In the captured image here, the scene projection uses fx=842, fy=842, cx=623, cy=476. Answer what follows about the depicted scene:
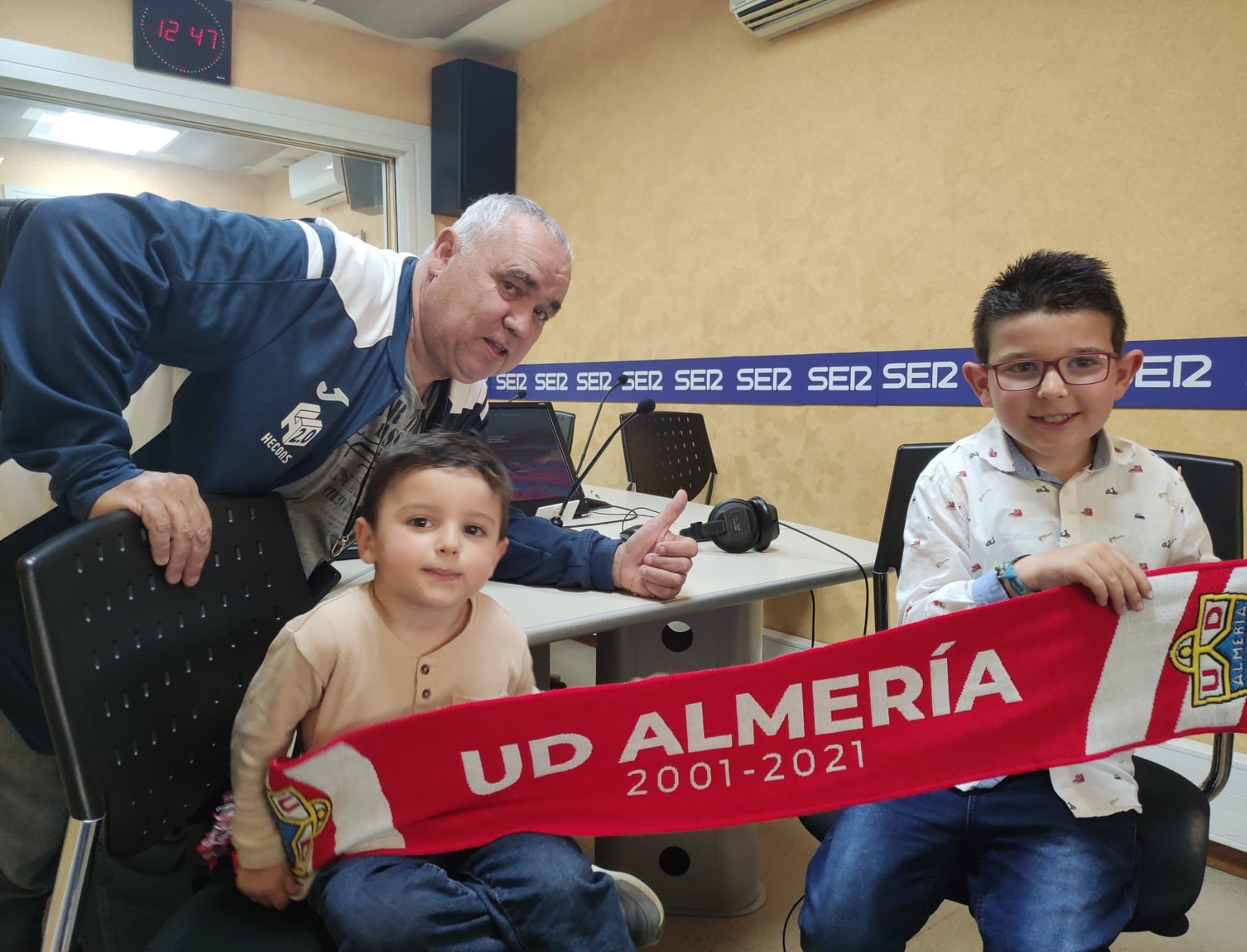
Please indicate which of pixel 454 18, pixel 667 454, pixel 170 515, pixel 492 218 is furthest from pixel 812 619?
pixel 454 18

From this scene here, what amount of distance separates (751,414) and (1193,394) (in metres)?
1.66

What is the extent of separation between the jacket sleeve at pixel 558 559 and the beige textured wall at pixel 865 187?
176cm

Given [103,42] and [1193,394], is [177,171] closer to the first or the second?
[103,42]

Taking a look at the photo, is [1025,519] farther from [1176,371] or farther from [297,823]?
[1176,371]

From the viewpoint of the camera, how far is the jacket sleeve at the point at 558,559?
1621mm

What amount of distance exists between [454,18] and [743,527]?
3520 mm

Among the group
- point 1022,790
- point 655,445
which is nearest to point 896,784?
point 1022,790

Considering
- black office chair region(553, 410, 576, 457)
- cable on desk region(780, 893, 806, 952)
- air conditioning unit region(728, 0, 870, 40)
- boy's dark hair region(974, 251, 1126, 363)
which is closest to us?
boy's dark hair region(974, 251, 1126, 363)

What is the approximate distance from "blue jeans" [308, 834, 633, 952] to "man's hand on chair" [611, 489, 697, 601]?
54cm

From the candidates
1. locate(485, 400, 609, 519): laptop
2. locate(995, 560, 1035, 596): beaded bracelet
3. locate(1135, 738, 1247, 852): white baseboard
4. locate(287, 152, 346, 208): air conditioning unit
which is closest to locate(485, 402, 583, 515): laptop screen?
locate(485, 400, 609, 519): laptop

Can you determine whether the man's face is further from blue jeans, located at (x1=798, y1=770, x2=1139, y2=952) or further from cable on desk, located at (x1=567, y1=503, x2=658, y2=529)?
blue jeans, located at (x1=798, y1=770, x2=1139, y2=952)

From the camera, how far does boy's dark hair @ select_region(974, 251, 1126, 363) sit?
4.17 ft

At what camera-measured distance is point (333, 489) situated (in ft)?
4.79

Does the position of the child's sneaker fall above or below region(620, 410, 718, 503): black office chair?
Answer: below
